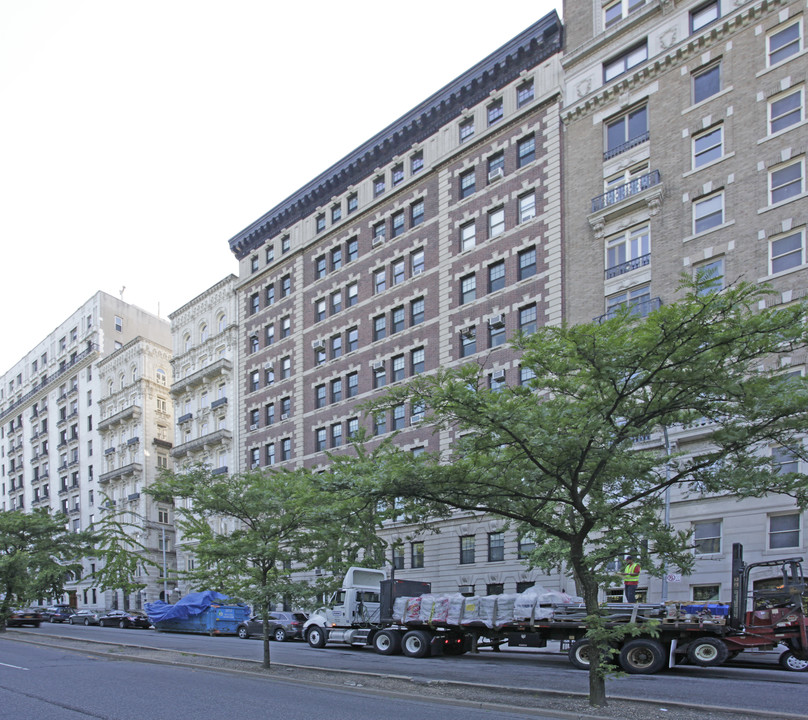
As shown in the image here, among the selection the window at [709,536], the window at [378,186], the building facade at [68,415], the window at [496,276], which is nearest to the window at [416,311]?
the window at [496,276]

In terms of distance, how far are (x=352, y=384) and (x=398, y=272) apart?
7.50m

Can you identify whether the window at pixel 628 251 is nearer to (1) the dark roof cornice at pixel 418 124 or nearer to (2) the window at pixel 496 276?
(2) the window at pixel 496 276

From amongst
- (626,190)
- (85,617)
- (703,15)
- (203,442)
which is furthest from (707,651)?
(85,617)

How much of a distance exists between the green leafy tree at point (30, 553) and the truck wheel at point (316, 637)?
55.2ft

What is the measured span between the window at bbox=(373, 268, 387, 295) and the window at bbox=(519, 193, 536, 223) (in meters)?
10.4

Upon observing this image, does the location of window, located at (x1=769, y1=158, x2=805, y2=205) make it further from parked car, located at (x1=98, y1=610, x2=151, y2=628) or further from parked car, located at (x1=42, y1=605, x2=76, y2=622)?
parked car, located at (x1=42, y1=605, x2=76, y2=622)

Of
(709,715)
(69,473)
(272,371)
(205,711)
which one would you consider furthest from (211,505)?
(69,473)

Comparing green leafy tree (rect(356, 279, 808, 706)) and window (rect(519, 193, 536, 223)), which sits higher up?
window (rect(519, 193, 536, 223))

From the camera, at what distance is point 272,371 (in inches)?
2088

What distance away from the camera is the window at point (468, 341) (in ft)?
129

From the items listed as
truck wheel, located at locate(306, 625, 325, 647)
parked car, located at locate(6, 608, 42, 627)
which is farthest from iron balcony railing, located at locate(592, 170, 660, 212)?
parked car, located at locate(6, 608, 42, 627)

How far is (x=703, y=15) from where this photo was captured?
32750mm

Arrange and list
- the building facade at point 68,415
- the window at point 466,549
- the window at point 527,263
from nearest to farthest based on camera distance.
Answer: the window at point 527,263 < the window at point 466,549 < the building facade at point 68,415

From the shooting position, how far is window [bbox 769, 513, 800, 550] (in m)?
27.1
